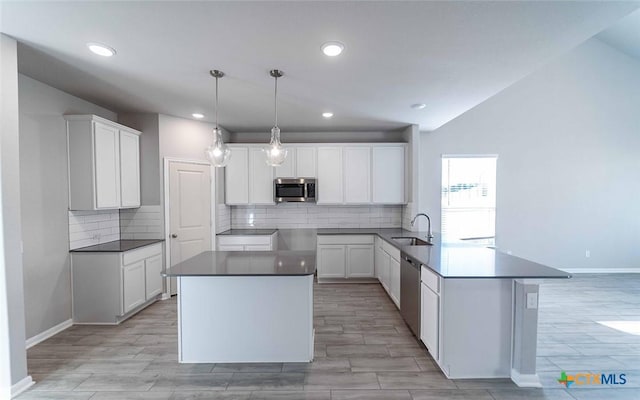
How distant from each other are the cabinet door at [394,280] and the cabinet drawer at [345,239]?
860 millimetres

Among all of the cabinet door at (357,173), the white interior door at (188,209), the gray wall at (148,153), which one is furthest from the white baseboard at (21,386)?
the cabinet door at (357,173)

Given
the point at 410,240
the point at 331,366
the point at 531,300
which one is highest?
the point at 410,240

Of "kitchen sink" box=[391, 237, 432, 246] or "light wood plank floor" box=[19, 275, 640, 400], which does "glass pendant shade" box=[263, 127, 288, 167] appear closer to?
"light wood plank floor" box=[19, 275, 640, 400]

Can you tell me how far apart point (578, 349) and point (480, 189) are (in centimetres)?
333

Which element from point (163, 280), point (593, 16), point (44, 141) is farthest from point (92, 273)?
point (593, 16)

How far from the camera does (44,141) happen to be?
3104 millimetres

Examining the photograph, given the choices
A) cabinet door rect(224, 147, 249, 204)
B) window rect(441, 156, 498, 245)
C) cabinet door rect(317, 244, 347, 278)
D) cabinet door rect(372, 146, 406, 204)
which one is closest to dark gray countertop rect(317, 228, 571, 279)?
cabinet door rect(317, 244, 347, 278)

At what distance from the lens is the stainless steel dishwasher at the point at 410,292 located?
2881 mm

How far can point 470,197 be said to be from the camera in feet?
18.5

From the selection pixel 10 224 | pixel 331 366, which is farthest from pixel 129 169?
pixel 331 366

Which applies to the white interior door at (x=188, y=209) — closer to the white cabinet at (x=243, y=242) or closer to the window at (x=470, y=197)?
the white cabinet at (x=243, y=242)

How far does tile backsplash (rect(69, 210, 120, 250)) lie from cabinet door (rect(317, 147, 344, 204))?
3.13 m

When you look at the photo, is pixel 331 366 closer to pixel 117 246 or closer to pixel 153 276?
pixel 153 276

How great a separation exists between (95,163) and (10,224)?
4.53ft
